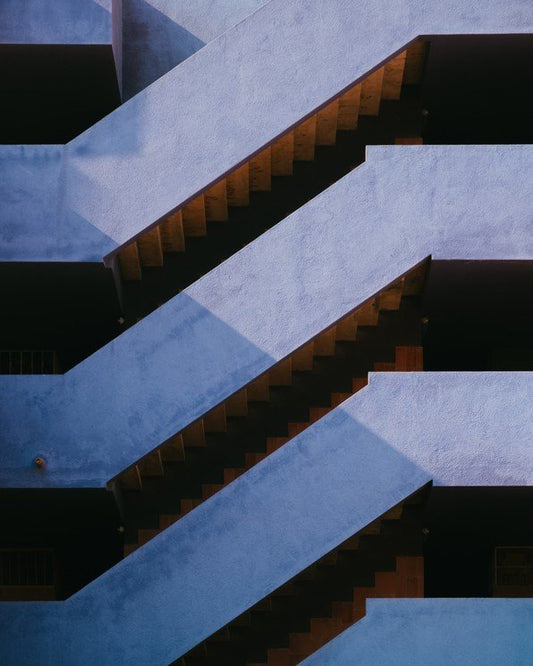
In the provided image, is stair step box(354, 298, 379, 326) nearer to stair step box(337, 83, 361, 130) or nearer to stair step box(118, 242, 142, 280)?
stair step box(337, 83, 361, 130)

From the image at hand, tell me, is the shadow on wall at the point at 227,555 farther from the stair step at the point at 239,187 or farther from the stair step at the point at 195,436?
the stair step at the point at 239,187

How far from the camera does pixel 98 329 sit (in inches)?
640

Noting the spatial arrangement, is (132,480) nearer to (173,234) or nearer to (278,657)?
(278,657)

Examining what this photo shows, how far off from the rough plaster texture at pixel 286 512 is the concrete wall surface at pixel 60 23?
5376 mm

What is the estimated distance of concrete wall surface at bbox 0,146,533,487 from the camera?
13.4 m

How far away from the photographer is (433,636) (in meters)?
12.7

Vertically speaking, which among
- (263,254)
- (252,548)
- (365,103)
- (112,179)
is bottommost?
(252,548)

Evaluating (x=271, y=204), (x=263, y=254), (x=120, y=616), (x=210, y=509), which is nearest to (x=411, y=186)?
(x=263, y=254)

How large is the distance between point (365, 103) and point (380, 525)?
5.52 meters

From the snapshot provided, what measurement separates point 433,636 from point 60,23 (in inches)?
325

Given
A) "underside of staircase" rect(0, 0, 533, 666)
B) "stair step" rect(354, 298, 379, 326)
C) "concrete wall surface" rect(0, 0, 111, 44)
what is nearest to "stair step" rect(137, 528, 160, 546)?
"underside of staircase" rect(0, 0, 533, 666)

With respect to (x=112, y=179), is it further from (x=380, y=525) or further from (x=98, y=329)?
(x=380, y=525)

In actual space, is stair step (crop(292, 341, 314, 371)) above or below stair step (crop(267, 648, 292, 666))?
above

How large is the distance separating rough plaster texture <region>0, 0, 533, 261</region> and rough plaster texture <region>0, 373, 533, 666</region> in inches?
122
